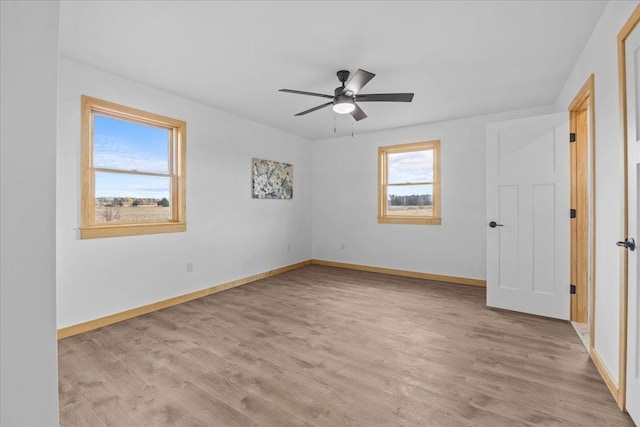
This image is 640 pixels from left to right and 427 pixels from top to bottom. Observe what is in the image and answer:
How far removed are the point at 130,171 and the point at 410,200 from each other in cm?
418

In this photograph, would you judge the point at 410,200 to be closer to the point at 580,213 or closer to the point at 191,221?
the point at 580,213

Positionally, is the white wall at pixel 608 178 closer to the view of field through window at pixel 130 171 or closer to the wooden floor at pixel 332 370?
the wooden floor at pixel 332 370

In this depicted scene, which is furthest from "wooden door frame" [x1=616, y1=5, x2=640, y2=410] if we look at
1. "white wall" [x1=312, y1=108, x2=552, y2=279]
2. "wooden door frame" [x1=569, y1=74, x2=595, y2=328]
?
"white wall" [x1=312, y1=108, x2=552, y2=279]

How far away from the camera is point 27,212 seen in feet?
2.26

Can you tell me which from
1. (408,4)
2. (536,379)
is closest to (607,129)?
(408,4)

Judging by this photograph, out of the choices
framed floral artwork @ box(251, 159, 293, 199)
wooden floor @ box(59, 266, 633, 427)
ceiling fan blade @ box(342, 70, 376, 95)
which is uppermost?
ceiling fan blade @ box(342, 70, 376, 95)

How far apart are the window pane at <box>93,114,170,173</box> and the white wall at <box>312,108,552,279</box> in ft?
10.4

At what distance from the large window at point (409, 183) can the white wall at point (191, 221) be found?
1617mm

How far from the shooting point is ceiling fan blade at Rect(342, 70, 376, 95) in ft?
8.49

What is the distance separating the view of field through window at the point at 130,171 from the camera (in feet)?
10.4

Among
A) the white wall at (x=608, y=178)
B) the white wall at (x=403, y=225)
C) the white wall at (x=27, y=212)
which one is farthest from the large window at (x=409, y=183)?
the white wall at (x=27, y=212)

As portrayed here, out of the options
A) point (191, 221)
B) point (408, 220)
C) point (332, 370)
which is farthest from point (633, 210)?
point (191, 221)

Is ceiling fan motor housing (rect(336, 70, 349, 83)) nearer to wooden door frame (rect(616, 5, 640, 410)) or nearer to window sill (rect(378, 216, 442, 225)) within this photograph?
wooden door frame (rect(616, 5, 640, 410))

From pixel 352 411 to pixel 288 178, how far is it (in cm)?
437
